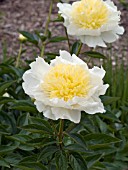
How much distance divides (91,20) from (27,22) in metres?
2.54

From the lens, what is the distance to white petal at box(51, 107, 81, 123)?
1.27 meters

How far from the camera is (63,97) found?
1271mm

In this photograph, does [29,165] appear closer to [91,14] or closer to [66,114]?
[66,114]

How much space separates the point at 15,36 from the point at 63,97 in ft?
9.01

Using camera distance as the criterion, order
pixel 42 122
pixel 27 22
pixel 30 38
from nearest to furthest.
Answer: pixel 42 122
pixel 30 38
pixel 27 22

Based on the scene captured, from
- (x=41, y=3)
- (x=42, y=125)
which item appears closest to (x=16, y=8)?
(x=41, y=3)

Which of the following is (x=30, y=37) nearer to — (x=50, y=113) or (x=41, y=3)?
(x=50, y=113)

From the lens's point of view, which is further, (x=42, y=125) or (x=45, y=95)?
(x=42, y=125)

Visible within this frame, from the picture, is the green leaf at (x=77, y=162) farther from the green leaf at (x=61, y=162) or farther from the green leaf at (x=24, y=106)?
the green leaf at (x=24, y=106)

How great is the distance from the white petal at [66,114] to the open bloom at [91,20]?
412mm

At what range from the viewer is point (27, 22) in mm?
4121

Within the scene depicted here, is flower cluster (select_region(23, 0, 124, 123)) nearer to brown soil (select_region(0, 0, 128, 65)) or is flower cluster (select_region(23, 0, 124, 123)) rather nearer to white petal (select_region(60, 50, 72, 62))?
white petal (select_region(60, 50, 72, 62))

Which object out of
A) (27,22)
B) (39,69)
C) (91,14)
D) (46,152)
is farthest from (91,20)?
(27,22)

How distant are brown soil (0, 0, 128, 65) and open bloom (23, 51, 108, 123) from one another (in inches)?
92.6
